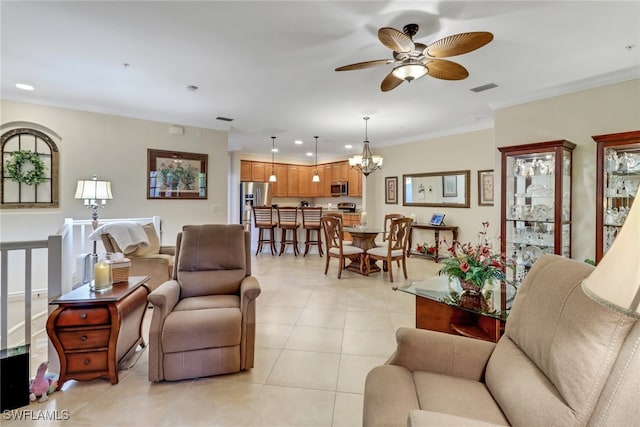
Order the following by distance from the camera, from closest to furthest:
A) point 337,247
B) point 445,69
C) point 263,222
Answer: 1. point 445,69
2. point 337,247
3. point 263,222

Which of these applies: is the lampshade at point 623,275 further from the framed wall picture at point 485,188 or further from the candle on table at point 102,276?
the framed wall picture at point 485,188

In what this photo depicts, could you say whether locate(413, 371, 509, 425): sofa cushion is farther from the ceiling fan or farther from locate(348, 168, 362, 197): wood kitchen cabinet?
locate(348, 168, 362, 197): wood kitchen cabinet

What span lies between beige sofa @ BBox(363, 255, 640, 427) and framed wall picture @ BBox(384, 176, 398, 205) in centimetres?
596

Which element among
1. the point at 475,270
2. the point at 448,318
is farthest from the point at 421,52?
the point at 448,318

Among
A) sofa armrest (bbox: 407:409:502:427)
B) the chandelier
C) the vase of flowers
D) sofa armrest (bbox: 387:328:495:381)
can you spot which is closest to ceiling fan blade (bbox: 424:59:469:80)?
the vase of flowers

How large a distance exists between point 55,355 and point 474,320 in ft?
9.87

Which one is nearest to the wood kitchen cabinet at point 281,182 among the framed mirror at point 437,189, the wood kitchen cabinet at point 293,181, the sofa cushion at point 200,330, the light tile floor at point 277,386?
the wood kitchen cabinet at point 293,181

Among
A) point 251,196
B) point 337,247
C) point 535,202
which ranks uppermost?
point 251,196

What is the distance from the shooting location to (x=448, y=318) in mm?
2195

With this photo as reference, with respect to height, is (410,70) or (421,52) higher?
(421,52)

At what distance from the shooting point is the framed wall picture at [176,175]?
516 centimetres

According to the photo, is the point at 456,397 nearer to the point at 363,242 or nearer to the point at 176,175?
the point at 363,242

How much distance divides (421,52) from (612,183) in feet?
→ 8.98

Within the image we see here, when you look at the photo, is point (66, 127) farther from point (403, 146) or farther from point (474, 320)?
point (403, 146)
